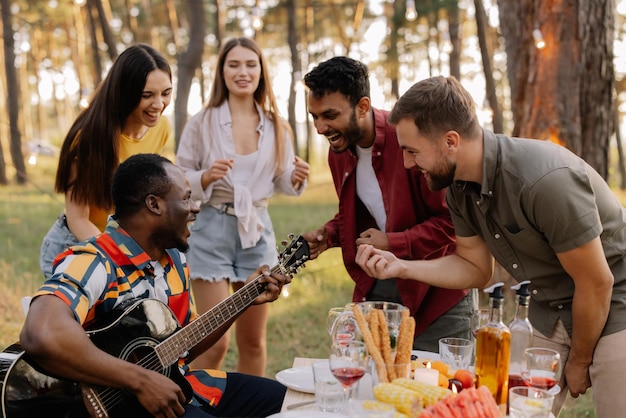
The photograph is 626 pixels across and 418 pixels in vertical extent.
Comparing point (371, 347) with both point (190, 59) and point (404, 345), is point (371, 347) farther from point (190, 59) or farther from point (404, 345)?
point (190, 59)

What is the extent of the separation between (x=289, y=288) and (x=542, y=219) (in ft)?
18.5

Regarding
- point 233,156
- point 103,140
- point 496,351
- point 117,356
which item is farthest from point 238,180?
point 496,351

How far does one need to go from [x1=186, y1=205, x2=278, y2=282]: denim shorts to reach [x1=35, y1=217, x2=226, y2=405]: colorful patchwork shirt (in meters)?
1.01

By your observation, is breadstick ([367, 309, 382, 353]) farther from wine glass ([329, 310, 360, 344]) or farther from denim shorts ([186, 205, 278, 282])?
denim shorts ([186, 205, 278, 282])

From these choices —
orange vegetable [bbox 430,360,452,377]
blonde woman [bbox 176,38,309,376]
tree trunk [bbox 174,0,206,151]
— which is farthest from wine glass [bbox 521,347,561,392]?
tree trunk [bbox 174,0,206,151]

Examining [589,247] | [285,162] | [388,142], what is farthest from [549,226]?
[285,162]

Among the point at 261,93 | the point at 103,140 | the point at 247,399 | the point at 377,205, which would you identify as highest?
the point at 261,93

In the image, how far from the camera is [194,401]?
9.16ft

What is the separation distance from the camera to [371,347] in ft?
7.18

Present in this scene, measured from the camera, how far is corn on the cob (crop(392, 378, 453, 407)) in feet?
6.54

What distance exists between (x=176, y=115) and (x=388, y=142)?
26.5 ft

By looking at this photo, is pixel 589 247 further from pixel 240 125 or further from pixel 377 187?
pixel 240 125

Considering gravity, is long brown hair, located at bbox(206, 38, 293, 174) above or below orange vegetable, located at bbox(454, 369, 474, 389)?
above

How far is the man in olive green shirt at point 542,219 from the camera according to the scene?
2377mm
